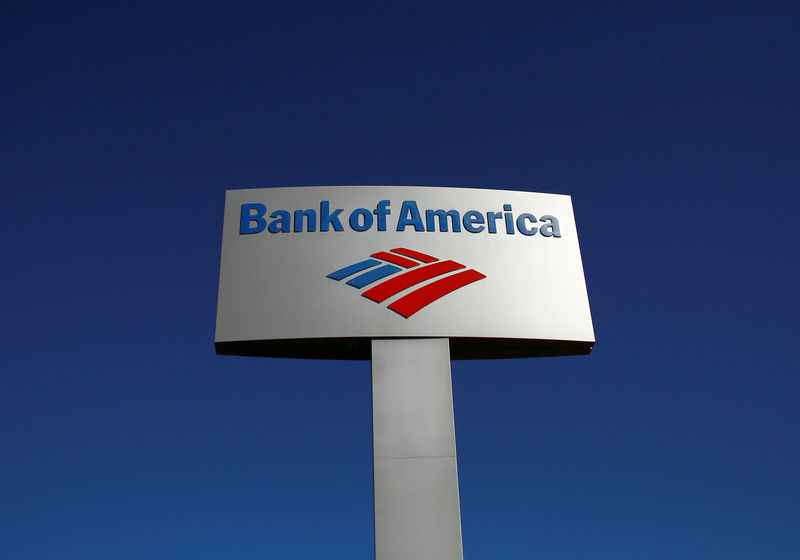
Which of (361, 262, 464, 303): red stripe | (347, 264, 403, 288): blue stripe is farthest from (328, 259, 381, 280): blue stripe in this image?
(361, 262, 464, 303): red stripe

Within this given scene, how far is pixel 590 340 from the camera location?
41.1 feet

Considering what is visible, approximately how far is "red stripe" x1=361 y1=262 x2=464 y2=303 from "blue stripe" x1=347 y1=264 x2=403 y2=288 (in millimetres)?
127

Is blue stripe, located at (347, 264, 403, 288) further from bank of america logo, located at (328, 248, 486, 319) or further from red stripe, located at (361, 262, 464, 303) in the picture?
red stripe, located at (361, 262, 464, 303)

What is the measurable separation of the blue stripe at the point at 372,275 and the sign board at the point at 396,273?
2 centimetres

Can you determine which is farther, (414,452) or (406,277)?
(406,277)

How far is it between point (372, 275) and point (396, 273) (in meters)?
0.41

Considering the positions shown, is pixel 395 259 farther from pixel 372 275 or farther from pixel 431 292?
pixel 431 292

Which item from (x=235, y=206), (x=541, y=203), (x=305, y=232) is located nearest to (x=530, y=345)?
(x=541, y=203)

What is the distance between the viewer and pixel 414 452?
36.3 feet

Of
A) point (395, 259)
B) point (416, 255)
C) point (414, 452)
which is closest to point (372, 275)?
point (395, 259)

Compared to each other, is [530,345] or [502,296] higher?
[502,296]

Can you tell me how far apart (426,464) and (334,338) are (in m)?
2.47

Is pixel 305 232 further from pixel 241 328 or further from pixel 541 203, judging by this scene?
pixel 541 203

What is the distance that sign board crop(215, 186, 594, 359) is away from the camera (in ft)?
39.1
